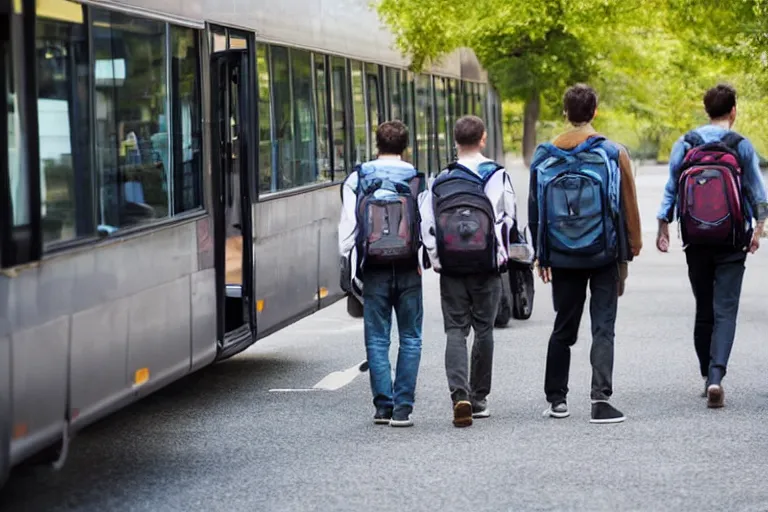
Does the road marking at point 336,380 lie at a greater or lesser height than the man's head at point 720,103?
lesser

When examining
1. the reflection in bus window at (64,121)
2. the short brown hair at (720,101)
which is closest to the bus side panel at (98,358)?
Answer: the reflection in bus window at (64,121)

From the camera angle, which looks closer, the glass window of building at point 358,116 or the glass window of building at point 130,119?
the glass window of building at point 130,119

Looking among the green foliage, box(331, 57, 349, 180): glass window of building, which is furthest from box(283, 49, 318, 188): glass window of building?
the green foliage

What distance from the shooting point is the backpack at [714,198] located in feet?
30.6

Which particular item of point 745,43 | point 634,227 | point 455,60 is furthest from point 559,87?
point 634,227

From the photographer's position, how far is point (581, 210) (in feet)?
28.7

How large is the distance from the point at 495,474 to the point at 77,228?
2096 millimetres

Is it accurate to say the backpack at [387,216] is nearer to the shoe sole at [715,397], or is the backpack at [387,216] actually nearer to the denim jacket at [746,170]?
the denim jacket at [746,170]

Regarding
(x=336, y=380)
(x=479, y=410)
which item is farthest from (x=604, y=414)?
(x=336, y=380)

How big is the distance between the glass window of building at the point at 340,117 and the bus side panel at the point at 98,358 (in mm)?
6005

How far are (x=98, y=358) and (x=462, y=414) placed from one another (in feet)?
7.70

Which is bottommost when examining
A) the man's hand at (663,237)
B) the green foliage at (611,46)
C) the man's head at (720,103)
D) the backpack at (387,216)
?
the man's hand at (663,237)

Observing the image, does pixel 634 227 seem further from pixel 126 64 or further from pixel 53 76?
pixel 53 76

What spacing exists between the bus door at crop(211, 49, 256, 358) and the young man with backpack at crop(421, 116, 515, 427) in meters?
1.62
